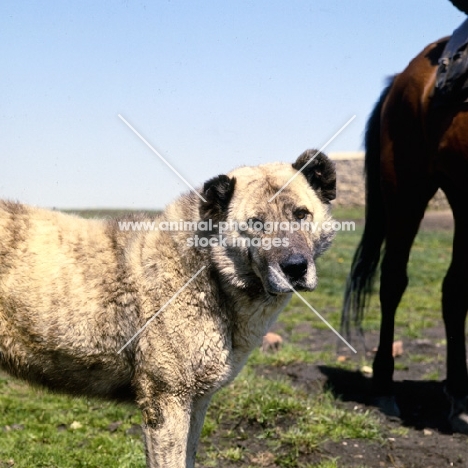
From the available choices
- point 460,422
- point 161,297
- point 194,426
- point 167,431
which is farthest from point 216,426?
point 460,422

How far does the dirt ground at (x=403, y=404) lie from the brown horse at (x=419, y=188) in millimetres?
214

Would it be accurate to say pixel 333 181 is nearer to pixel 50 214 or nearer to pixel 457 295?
pixel 50 214

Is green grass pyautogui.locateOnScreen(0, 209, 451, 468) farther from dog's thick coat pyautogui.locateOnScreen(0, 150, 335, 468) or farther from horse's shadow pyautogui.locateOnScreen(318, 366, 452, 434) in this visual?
dog's thick coat pyautogui.locateOnScreen(0, 150, 335, 468)

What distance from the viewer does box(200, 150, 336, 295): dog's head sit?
340 centimetres

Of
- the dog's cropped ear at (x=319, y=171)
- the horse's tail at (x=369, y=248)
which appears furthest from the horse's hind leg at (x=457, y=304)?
the dog's cropped ear at (x=319, y=171)

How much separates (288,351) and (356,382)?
828 millimetres

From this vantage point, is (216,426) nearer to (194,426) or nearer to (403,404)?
(194,426)

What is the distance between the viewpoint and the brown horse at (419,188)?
549cm

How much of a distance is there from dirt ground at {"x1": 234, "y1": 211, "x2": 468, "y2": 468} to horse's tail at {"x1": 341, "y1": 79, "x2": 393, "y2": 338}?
53 cm

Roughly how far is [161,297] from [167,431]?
640 millimetres

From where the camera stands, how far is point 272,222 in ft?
11.5

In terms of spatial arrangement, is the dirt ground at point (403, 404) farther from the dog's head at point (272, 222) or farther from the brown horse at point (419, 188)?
the dog's head at point (272, 222)

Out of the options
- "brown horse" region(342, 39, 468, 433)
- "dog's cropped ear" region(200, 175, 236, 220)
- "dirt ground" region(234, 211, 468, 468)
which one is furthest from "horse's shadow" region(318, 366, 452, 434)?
"dog's cropped ear" region(200, 175, 236, 220)

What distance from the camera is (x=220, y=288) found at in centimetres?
368
